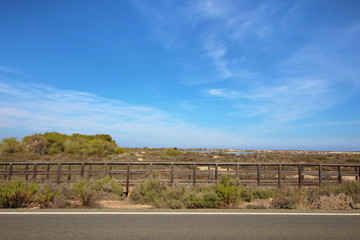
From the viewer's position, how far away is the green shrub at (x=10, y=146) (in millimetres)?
30422

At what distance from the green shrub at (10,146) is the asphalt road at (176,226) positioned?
30342mm

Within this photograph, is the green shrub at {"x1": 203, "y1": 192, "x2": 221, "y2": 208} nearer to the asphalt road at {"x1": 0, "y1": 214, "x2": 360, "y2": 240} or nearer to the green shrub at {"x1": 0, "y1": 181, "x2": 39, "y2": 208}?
the asphalt road at {"x1": 0, "y1": 214, "x2": 360, "y2": 240}

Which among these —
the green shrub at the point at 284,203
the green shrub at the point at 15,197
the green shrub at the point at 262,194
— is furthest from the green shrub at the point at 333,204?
the green shrub at the point at 15,197

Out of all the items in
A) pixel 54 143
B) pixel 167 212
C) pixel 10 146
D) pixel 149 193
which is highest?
pixel 54 143

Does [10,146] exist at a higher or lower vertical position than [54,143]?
lower

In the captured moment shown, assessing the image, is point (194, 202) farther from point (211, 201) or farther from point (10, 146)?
point (10, 146)

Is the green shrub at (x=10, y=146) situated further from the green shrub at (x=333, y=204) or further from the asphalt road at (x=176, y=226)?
the green shrub at (x=333, y=204)

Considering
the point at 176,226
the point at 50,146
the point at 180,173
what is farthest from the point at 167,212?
the point at 50,146

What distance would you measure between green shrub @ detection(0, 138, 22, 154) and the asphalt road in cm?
3034

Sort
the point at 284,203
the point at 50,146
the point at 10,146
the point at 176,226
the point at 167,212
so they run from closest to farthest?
the point at 176,226 → the point at 167,212 → the point at 284,203 → the point at 10,146 → the point at 50,146

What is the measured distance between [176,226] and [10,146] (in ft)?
110

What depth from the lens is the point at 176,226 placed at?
193 inches

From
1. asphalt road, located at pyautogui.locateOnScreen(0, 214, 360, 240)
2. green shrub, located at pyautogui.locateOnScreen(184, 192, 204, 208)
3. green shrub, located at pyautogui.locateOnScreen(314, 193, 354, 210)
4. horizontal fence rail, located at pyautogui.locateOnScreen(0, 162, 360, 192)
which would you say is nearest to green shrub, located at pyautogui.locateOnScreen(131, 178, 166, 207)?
green shrub, located at pyautogui.locateOnScreen(184, 192, 204, 208)

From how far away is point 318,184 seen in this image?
13.5 meters
